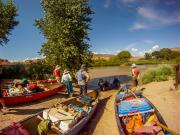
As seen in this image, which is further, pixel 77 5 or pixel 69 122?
pixel 77 5

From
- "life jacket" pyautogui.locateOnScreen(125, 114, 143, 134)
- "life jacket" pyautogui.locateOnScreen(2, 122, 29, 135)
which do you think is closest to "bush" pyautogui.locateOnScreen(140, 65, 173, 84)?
"life jacket" pyautogui.locateOnScreen(125, 114, 143, 134)

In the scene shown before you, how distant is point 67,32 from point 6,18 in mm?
12548

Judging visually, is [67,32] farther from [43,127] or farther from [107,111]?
[43,127]

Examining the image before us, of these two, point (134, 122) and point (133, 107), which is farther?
point (133, 107)

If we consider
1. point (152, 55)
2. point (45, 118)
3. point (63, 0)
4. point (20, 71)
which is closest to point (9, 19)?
point (20, 71)

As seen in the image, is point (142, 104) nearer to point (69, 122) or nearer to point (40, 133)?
point (69, 122)

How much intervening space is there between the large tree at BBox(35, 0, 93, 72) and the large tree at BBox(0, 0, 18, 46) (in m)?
8.86

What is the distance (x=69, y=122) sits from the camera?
31.7 feet

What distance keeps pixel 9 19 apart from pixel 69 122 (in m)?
26.2

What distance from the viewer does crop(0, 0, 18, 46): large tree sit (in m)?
31.7

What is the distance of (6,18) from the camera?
1259 inches

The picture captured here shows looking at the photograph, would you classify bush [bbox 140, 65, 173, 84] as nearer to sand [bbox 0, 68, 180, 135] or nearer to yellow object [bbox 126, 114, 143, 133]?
sand [bbox 0, 68, 180, 135]

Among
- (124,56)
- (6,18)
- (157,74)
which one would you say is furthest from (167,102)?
(124,56)

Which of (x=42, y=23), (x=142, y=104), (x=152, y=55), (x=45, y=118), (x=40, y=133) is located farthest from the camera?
(x=152, y=55)
